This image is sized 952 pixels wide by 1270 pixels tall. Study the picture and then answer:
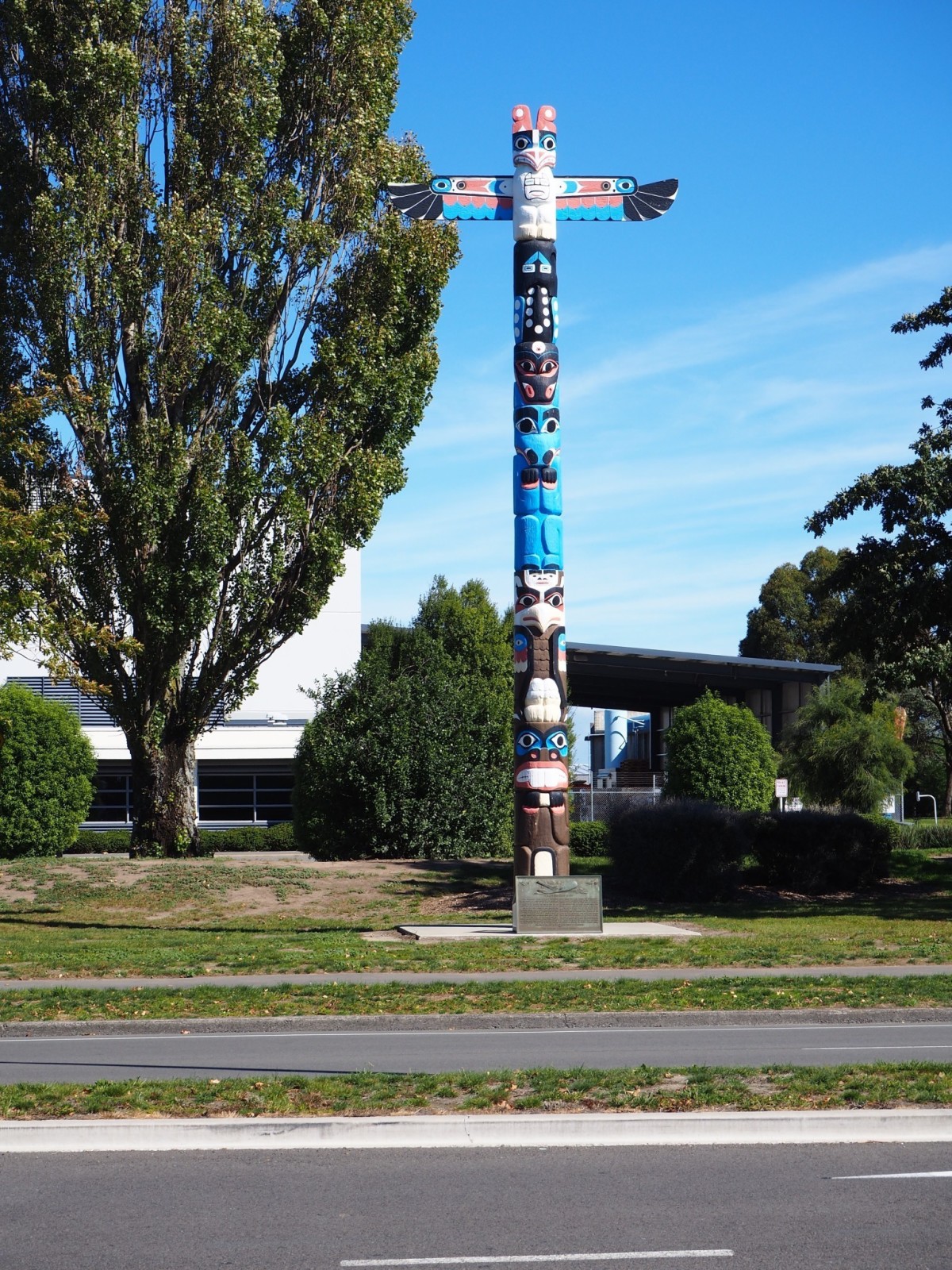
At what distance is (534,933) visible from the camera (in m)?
18.1

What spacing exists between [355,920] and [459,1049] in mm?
11666

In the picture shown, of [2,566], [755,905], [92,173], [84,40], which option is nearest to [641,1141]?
[2,566]

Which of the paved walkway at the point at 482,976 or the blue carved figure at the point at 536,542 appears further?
the blue carved figure at the point at 536,542

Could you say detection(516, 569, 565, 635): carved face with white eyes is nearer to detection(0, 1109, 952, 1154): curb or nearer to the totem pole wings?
the totem pole wings

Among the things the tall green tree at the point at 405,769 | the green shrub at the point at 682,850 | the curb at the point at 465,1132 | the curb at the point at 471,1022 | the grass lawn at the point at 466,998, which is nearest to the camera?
the curb at the point at 465,1132

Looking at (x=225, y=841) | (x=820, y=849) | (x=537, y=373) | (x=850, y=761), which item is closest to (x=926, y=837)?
(x=850, y=761)

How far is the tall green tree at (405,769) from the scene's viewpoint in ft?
96.7

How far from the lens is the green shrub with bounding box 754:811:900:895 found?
1000 inches

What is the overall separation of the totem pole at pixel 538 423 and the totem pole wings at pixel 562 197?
13mm

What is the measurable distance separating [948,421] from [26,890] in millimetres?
18070

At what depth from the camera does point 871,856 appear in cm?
2573

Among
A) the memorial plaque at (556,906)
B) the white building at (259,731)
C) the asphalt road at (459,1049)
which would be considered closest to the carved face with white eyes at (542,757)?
the memorial plaque at (556,906)

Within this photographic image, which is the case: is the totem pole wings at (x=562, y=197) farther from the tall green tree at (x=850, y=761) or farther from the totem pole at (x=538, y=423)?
the tall green tree at (x=850, y=761)

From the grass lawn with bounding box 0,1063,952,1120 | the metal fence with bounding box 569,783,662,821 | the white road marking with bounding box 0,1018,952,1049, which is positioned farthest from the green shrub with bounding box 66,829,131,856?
the grass lawn with bounding box 0,1063,952,1120
